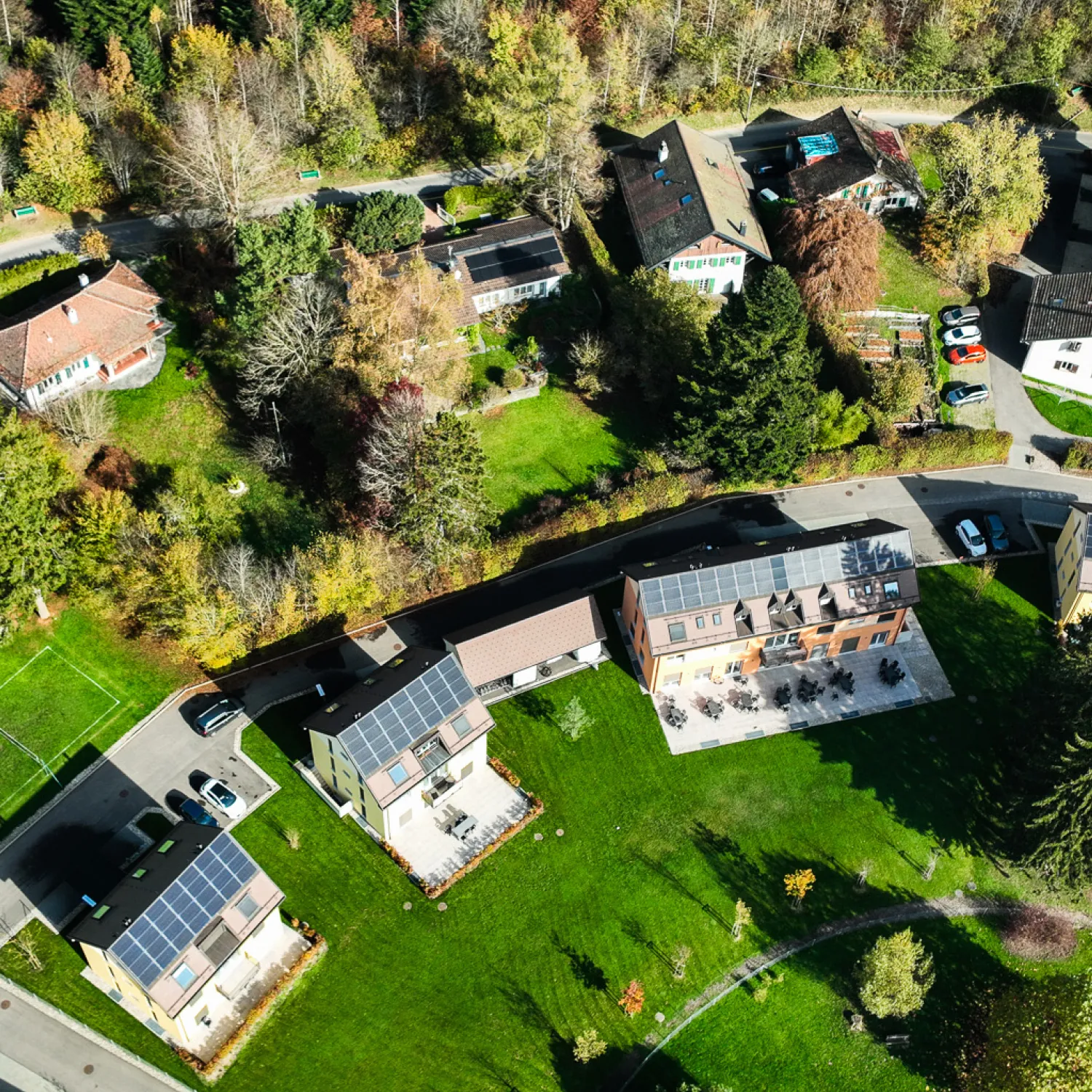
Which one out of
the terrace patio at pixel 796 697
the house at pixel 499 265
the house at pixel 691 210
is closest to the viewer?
the terrace patio at pixel 796 697

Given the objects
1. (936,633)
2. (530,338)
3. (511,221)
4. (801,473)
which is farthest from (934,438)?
(511,221)

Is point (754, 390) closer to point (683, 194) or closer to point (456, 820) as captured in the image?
point (683, 194)

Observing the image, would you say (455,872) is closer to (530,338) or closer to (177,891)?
(177,891)

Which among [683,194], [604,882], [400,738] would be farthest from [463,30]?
[604,882]

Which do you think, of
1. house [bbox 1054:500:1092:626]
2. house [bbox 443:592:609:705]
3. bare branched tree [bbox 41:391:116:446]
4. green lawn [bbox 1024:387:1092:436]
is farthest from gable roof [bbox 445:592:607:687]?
green lawn [bbox 1024:387:1092:436]

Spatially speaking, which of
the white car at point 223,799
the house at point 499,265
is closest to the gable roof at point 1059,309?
the house at point 499,265

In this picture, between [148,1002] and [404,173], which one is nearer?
[148,1002]

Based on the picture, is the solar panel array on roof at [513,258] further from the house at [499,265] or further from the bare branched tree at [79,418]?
the bare branched tree at [79,418]
